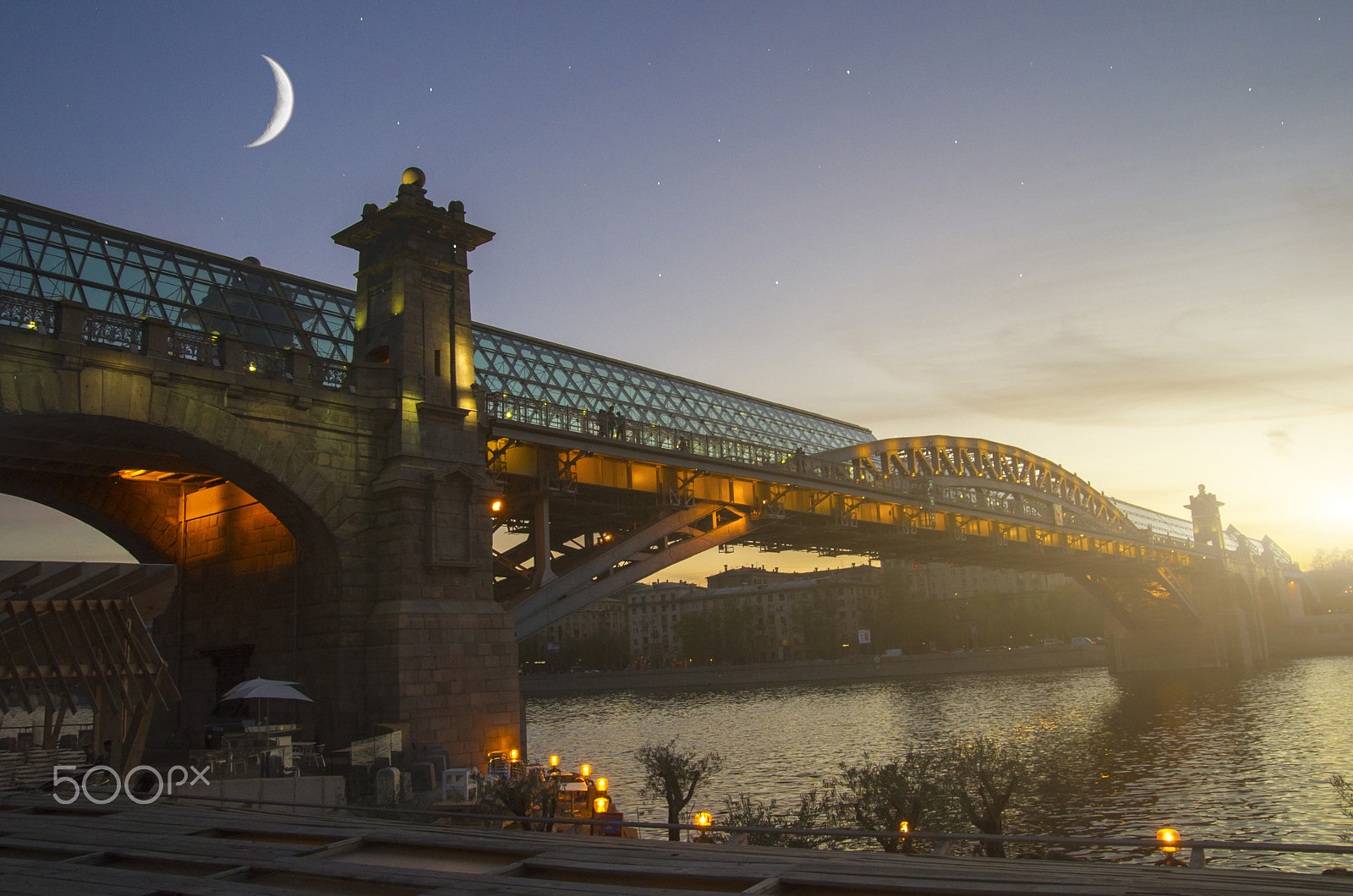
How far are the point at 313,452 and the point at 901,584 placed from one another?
376 ft

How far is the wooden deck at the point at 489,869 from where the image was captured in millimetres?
6562

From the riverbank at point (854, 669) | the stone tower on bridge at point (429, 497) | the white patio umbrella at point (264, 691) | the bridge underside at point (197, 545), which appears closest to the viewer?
the white patio umbrella at point (264, 691)

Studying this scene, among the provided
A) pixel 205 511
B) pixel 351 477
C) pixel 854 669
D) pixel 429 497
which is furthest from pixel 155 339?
pixel 854 669

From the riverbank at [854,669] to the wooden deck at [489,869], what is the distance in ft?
326

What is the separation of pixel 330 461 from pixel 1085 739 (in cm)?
3628

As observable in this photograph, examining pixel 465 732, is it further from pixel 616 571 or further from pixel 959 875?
pixel 959 875

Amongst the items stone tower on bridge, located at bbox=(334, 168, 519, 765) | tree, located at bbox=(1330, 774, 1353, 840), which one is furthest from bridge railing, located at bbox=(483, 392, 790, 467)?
tree, located at bbox=(1330, 774, 1353, 840)

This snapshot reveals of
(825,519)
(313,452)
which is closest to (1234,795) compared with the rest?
(825,519)

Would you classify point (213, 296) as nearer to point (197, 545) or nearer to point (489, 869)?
point (197, 545)

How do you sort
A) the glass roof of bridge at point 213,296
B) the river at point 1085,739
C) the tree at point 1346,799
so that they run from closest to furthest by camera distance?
the tree at point 1346,799 < the glass roof of bridge at point 213,296 < the river at point 1085,739

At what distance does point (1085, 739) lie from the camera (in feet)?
151

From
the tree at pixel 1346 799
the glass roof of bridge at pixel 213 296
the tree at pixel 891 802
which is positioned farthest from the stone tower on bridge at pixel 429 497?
the tree at pixel 1346 799

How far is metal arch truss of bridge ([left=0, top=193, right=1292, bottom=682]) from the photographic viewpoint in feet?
83.4

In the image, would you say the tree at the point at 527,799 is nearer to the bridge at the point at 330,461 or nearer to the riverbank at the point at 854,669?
the bridge at the point at 330,461
